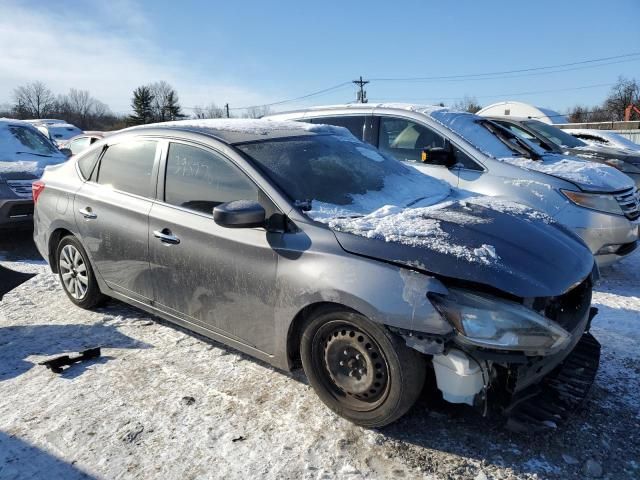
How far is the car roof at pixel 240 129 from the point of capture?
3.51 m

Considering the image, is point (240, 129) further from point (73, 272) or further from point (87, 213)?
point (73, 272)

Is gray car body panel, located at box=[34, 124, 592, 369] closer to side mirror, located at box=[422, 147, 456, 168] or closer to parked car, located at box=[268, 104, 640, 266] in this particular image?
parked car, located at box=[268, 104, 640, 266]

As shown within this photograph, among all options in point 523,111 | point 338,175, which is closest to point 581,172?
point 338,175

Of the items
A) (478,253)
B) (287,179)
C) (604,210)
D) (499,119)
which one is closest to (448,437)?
(478,253)

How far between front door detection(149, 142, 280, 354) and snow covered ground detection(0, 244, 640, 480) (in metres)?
0.38

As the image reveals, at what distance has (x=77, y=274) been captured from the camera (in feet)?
14.4

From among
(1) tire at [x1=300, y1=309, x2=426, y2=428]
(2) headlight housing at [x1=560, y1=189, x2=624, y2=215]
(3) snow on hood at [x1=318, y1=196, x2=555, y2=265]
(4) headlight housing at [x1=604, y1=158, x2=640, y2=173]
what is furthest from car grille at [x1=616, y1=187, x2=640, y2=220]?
(4) headlight housing at [x1=604, y1=158, x2=640, y2=173]

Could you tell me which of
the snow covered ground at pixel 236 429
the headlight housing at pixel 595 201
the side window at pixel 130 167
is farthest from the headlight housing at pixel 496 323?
the headlight housing at pixel 595 201

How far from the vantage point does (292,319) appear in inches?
111

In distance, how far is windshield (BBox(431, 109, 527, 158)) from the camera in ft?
17.9

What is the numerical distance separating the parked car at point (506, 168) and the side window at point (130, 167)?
2.88m

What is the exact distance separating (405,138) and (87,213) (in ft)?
11.5

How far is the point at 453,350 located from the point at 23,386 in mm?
2757

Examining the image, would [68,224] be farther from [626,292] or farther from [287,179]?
[626,292]
